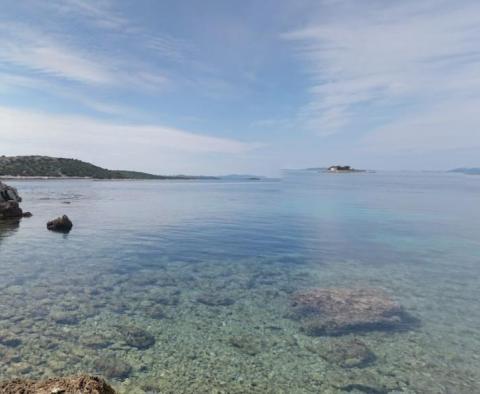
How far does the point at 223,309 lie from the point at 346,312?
19.2ft

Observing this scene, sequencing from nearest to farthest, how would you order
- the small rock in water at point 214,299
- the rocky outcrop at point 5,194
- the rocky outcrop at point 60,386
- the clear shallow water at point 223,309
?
the rocky outcrop at point 60,386, the clear shallow water at point 223,309, the small rock in water at point 214,299, the rocky outcrop at point 5,194

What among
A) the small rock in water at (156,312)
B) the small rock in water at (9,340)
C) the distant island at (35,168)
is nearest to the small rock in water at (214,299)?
the small rock in water at (156,312)

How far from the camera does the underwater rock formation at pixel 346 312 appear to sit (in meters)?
15.3

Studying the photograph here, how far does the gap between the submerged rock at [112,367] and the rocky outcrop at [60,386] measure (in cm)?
525

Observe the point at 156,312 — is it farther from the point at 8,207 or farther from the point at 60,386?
the point at 8,207

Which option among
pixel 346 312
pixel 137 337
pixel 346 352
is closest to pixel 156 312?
pixel 137 337

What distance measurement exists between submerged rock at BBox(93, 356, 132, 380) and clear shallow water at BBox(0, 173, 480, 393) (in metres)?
0.07

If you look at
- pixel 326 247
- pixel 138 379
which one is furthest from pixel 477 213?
pixel 138 379

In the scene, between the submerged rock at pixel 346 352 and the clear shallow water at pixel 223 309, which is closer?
the clear shallow water at pixel 223 309

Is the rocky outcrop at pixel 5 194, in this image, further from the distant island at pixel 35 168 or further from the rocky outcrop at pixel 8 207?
the distant island at pixel 35 168

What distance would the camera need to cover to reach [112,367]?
1162cm

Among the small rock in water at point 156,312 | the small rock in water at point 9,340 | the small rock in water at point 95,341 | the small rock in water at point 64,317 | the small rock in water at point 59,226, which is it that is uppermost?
the small rock in water at point 59,226

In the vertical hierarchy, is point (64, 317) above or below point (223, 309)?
above

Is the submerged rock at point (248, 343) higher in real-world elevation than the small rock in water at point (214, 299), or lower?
higher
